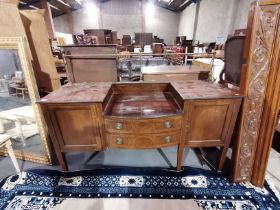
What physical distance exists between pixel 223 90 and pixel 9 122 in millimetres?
2401

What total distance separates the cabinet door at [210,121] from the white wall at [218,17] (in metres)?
5.08

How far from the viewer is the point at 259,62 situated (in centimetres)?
115

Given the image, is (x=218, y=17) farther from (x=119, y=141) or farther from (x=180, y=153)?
(x=119, y=141)

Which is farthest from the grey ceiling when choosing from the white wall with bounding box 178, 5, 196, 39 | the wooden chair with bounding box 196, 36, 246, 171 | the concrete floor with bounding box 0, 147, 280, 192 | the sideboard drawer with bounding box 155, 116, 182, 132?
the sideboard drawer with bounding box 155, 116, 182, 132

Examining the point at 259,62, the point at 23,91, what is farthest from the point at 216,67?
the point at 23,91

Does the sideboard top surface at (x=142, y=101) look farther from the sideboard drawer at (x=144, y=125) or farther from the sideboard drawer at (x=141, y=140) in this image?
the sideboard drawer at (x=141, y=140)

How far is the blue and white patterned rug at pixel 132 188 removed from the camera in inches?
52.7

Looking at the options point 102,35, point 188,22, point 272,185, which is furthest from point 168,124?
point 188,22

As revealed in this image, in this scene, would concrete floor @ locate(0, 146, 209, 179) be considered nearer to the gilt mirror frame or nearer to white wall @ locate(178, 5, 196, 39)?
the gilt mirror frame

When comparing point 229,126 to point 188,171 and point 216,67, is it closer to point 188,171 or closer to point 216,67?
point 188,171

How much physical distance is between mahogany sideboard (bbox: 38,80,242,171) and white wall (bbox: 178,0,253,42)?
511 centimetres

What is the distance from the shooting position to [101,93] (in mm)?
1434

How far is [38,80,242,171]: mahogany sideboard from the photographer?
128cm

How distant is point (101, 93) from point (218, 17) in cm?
709
